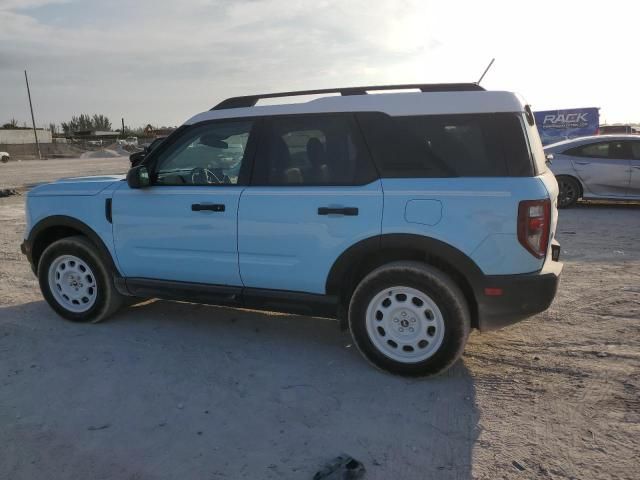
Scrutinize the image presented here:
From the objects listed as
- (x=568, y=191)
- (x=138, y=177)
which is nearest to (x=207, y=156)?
(x=138, y=177)

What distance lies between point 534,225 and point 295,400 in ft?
6.24

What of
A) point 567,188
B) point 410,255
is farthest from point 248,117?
point 567,188

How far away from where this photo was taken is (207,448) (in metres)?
2.93

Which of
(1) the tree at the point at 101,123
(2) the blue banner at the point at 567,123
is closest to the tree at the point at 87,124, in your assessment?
(1) the tree at the point at 101,123

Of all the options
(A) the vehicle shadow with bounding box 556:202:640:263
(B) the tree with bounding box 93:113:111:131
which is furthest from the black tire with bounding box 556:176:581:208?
(B) the tree with bounding box 93:113:111:131

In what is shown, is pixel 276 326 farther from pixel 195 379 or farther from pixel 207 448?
pixel 207 448

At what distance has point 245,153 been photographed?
4176 millimetres

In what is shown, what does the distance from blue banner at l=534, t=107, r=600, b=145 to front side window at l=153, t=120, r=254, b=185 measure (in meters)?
20.5

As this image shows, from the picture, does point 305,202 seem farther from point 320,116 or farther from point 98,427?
point 98,427

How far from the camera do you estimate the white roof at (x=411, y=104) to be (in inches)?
138

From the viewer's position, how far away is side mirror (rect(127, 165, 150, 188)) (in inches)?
172

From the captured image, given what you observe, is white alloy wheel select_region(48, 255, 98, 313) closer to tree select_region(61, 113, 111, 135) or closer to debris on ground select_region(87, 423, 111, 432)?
debris on ground select_region(87, 423, 111, 432)

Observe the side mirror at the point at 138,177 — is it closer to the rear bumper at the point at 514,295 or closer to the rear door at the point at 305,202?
the rear door at the point at 305,202

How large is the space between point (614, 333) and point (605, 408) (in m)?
1.34
